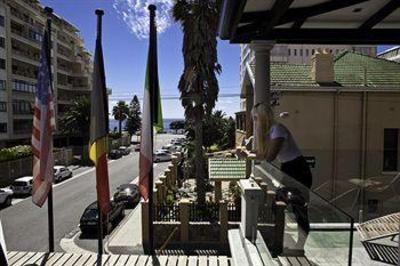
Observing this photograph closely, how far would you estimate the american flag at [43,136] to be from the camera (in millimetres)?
9883

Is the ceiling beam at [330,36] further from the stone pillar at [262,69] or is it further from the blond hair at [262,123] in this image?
the blond hair at [262,123]

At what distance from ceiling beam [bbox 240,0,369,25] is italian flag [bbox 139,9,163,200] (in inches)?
199

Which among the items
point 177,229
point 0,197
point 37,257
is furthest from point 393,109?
point 0,197

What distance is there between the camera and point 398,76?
19.7 meters

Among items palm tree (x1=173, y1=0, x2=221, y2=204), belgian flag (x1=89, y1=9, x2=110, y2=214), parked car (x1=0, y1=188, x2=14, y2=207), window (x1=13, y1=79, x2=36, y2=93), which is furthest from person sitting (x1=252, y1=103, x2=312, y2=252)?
window (x1=13, y1=79, x2=36, y2=93)

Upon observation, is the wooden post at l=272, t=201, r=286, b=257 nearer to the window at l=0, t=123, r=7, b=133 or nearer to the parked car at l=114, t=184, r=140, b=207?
the parked car at l=114, t=184, r=140, b=207

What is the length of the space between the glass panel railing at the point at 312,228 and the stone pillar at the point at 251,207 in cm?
136

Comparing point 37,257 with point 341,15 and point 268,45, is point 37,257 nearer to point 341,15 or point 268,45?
point 268,45

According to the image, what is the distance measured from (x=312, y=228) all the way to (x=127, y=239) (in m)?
15.5

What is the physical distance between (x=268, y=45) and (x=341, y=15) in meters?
1.28

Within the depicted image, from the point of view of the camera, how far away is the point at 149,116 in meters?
11.2

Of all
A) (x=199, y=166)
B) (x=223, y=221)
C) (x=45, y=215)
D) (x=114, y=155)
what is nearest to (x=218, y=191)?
(x=199, y=166)

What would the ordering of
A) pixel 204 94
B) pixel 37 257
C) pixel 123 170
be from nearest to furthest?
pixel 37 257
pixel 204 94
pixel 123 170

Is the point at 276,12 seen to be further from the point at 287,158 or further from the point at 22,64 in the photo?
the point at 22,64
